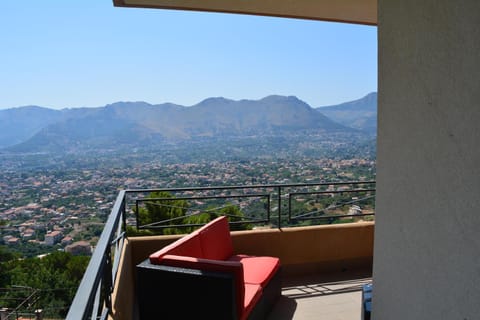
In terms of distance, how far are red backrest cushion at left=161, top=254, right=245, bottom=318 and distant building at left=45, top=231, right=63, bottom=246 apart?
683 cm

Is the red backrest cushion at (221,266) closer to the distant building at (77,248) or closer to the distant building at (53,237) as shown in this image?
the distant building at (77,248)

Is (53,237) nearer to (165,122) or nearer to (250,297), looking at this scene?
(250,297)

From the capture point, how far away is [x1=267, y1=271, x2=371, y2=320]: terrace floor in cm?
346

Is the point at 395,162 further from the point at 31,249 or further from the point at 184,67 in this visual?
the point at 184,67

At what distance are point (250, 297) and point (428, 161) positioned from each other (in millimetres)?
2100

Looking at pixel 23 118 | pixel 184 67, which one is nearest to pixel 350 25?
pixel 184 67

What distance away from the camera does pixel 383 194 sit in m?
1.66

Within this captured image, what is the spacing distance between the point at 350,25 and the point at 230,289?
314cm

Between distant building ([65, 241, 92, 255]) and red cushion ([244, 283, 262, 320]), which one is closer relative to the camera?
red cushion ([244, 283, 262, 320])

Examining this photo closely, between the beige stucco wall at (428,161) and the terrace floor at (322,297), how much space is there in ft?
6.19

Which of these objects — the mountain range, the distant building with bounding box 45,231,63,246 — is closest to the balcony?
the distant building with bounding box 45,231,63,246

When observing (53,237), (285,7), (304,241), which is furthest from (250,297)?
(53,237)

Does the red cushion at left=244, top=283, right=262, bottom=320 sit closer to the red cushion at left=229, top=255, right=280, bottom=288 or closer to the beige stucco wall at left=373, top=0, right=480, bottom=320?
the red cushion at left=229, top=255, right=280, bottom=288

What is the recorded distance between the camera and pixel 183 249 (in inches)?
120
